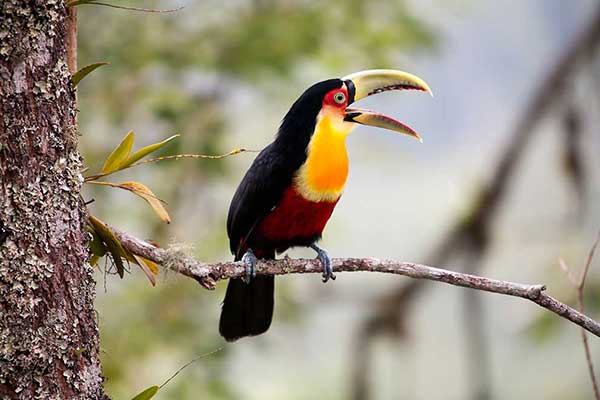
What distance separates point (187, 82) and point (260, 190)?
323 cm

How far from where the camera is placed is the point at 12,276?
1589 mm

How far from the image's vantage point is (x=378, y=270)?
1.86 m

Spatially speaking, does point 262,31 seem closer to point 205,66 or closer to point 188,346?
point 205,66

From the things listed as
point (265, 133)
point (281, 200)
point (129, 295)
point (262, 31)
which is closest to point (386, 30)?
point (262, 31)

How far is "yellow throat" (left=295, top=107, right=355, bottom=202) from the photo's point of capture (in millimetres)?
2305

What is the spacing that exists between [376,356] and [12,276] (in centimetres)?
425

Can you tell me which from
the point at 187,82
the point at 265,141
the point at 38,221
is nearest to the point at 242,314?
the point at 38,221

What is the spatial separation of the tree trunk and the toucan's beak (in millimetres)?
857

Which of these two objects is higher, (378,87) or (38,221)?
(378,87)

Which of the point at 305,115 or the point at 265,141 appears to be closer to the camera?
the point at 305,115

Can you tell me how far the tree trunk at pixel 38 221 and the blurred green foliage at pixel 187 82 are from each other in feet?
9.89

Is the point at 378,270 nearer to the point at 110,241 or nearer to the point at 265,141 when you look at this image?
the point at 110,241

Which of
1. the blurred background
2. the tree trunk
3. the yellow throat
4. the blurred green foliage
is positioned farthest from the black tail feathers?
the blurred green foliage

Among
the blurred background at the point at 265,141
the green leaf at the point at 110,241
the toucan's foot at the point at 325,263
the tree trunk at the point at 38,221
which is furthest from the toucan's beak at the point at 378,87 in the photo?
the blurred background at the point at 265,141
